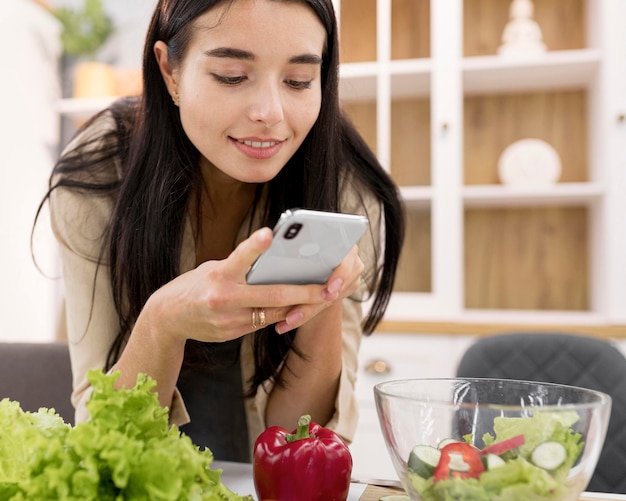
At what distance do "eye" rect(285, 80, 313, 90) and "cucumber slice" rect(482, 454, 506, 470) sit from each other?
1.93ft

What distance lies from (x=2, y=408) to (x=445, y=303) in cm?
192

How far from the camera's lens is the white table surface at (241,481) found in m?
0.82

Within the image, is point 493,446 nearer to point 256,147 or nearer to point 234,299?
point 234,299

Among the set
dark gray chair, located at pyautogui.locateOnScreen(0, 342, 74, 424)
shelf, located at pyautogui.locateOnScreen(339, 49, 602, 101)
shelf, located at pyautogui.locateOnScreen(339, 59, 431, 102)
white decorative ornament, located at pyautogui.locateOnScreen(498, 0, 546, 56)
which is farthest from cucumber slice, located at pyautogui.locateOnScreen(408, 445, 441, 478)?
white decorative ornament, located at pyautogui.locateOnScreen(498, 0, 546, 56)

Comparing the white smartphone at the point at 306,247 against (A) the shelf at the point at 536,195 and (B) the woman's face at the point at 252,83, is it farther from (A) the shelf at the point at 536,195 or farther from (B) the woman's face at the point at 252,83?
(A) the shelf at the point at 536,195

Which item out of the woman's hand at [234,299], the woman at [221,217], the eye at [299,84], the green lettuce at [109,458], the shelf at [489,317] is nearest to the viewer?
the green lettuce at [109,458]

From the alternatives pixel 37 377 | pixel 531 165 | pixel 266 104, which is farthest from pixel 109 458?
pixel 531 165

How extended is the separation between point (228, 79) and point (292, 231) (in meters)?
0.41

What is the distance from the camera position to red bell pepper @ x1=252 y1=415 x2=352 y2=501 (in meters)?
0.75

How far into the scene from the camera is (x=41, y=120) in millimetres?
3012

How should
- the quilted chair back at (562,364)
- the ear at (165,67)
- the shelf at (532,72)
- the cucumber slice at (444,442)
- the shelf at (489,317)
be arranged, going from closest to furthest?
the cucumber slice at (444,442), the ear at (165,67), the quilted chair back at (562,364), the shelf at (489,317), the shelf at (532,72)

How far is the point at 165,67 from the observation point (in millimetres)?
1097

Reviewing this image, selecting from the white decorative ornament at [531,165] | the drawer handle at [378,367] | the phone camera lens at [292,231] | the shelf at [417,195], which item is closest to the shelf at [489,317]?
the drawer handle at [378,367]

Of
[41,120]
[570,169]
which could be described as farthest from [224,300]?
[41,120]
